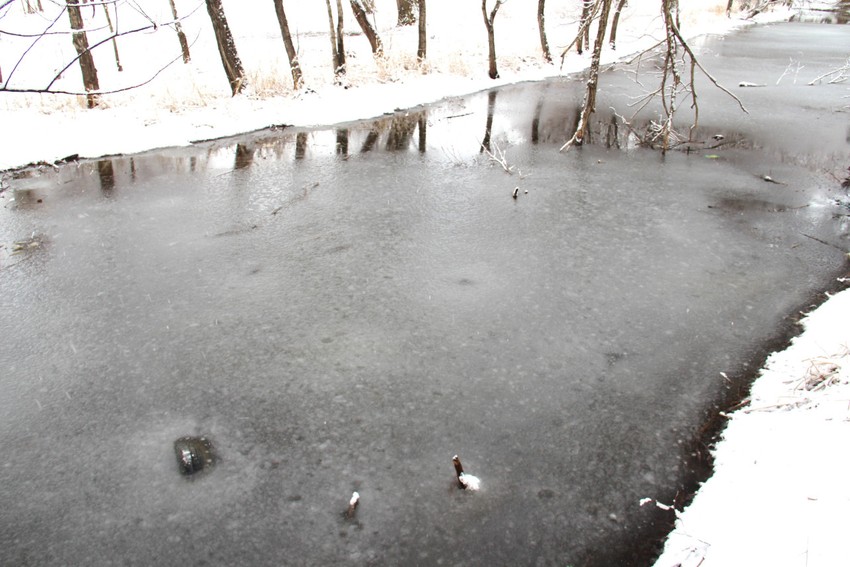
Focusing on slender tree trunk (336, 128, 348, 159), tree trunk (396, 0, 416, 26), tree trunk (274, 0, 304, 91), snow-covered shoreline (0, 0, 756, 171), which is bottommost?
slender tree trunk (336, 128, 348, 159)

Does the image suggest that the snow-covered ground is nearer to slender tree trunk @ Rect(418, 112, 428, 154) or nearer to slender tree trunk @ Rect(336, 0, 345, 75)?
slender tree trunk @ Rect(336, 0, 345, 75)

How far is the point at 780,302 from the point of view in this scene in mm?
5129

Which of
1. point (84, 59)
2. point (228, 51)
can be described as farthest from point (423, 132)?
point (84, 59)

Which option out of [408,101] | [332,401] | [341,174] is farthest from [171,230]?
[408,101]

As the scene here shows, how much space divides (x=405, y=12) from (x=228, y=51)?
15.5 metres

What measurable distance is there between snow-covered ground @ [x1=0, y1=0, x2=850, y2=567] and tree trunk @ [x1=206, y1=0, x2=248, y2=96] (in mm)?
301

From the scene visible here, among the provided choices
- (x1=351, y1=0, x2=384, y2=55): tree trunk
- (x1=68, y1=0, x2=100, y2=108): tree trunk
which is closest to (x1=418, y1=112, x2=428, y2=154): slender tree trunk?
(x1=351, y1=0, x2=384, y2=55): tree trunk

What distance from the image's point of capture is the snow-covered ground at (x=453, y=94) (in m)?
2.66

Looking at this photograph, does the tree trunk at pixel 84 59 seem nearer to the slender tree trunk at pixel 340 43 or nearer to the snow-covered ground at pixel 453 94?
the snow-covered ground at pixel 453 94

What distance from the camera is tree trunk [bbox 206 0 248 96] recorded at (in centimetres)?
1239

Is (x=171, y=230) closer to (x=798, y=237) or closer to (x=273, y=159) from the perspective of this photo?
(x=273, y=159)

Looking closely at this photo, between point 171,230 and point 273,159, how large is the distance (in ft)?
10.4

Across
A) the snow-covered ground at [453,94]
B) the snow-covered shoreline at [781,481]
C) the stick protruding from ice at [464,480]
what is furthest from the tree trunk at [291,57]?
the snow-covered shoreline at [781,481]

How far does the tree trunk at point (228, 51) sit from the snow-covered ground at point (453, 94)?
30 cm
